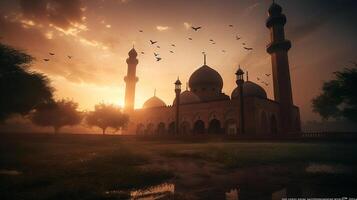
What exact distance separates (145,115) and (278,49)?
25.2 meters

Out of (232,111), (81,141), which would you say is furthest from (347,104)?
(81,141)

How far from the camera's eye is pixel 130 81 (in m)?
43.5

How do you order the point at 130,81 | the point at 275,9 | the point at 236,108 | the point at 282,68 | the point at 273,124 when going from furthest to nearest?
the point at 130,81 → the point at 275,9 → the point at 273,124 → the point at 282,68 → the point at 236,108

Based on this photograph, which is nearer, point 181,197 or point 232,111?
point 181,197

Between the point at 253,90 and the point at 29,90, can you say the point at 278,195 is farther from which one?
the point at 253,90

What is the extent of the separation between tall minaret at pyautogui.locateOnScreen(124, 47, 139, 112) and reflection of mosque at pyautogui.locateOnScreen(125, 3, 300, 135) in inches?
171

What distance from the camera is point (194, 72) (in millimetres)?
40812

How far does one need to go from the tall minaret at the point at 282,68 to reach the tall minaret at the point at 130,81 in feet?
85.6

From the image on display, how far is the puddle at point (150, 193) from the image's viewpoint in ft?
13.9

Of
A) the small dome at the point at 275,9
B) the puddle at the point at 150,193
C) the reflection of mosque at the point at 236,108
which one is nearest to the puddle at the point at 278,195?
the puddle at the point at 150,193

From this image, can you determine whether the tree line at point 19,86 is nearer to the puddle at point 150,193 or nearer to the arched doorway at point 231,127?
the puddle at point 150,193

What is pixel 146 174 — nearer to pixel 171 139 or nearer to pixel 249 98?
pixel 171 139

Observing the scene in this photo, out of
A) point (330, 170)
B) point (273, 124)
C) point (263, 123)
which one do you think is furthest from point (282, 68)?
point (330, 170)

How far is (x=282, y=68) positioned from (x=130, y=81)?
27911 mm
